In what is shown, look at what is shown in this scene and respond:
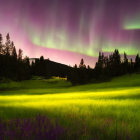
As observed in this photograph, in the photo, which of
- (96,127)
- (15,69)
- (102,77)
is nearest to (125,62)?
(102,77)

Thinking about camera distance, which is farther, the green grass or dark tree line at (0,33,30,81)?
dark tree line at (0,33,30,81)

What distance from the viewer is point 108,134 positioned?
143 inches

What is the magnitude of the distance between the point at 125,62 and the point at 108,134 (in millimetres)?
124430

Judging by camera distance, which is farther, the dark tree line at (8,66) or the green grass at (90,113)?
the dark tree line at (8,66)

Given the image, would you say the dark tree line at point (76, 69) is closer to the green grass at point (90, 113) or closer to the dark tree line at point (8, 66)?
the dark tree line at point (8, 66)

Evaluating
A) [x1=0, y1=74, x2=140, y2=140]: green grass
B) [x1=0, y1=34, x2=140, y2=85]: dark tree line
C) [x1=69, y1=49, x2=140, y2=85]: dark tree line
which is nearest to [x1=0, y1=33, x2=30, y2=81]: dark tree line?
[x1=0, y1=34, x2=140, y2=85]: dark tree line

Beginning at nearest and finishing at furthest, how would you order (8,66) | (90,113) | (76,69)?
(90,113) < (8,66) < (76,69)

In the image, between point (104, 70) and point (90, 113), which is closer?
point (90, 113)

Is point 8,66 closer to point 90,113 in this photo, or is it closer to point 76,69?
point 76,69

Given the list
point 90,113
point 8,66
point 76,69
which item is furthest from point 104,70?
point 90,113

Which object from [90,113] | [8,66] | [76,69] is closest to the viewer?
[90,113]

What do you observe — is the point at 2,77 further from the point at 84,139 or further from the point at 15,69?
the point at 84,139

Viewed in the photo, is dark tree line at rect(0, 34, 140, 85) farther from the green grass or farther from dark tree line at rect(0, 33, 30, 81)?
the green grass

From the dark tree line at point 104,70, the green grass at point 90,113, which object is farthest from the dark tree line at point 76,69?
the green grass at point 90,113
